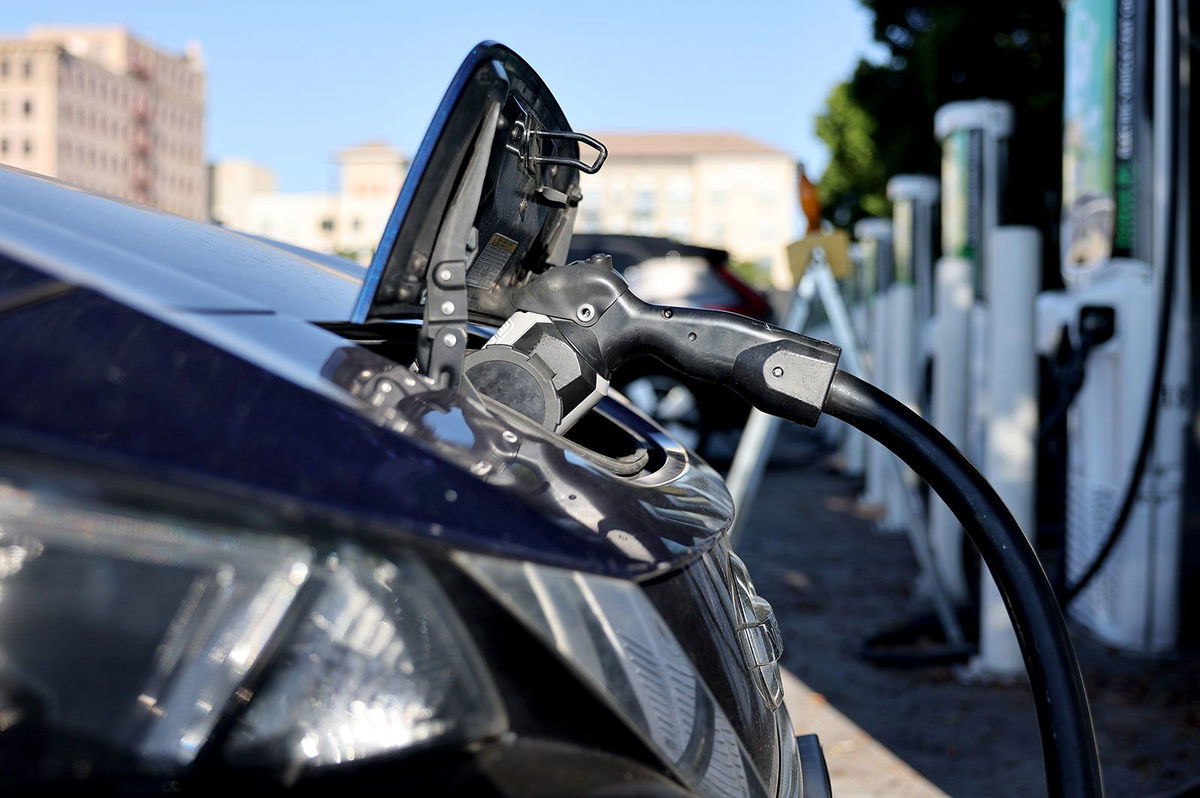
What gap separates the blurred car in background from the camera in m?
10.4

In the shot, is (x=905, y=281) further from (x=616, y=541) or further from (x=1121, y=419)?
(x=616, y=541)

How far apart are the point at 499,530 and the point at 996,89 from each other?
1359 centimetres

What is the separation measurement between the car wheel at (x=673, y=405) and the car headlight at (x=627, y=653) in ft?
30.7

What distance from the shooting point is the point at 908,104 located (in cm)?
1730

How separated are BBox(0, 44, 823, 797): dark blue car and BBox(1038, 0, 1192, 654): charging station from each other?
3.83 meters

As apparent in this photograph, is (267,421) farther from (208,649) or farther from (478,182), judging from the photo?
(478,182)

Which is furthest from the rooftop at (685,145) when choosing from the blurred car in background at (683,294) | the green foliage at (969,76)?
the blurred car in background at (683,294)

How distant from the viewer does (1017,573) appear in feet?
3.99

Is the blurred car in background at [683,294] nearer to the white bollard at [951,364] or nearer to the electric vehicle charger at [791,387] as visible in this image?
the white bollard at [951,364]

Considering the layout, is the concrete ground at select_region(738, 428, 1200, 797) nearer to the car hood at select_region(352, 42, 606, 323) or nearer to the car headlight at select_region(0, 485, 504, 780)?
Answer: the car hood at select_region(352, 42, 606, 323)

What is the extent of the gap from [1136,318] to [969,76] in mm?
9385

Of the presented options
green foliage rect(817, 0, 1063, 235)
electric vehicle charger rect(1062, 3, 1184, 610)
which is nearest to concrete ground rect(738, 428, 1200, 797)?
electric vehicle charger rect(1062, 3, 1184, 610)

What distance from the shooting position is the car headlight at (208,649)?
0.71 m

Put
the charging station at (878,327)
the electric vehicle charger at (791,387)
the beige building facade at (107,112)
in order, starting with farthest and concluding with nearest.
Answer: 1. the beige building facade at (107,112)
2. the charging station at (878,327)
3. the electric vehicle charger at (791,387)
